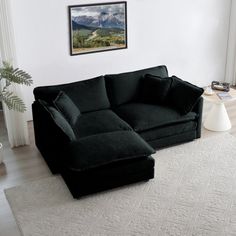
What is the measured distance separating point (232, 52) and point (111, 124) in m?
3.45

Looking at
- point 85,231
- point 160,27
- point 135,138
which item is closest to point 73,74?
point 160,27

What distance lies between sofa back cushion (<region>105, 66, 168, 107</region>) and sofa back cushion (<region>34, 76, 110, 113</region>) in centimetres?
9

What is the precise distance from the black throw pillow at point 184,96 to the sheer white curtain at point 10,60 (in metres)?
1.87

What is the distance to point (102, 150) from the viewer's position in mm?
3990

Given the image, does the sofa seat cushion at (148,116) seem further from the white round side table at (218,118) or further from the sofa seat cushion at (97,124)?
the white round side table at (218,118)

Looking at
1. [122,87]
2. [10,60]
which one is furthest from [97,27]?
[10,60]

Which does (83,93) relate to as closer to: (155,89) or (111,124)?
(111,124)

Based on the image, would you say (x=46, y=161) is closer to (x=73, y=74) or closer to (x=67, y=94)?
(x=67, y=94)

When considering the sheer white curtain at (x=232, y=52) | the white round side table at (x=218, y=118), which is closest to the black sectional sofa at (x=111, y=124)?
the white round side table at (x=218, y=118)

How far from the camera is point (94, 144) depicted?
4.08 metres

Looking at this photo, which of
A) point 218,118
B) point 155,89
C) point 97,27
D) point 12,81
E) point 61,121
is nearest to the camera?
point 61,121

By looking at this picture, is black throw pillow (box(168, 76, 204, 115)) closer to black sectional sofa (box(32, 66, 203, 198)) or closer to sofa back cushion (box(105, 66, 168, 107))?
black sectional sofa (box(32, 66, 203, 198))

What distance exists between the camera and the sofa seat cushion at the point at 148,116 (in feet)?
15.4

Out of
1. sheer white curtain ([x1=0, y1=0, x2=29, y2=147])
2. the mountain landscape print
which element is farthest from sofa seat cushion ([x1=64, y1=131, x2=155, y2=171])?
the mountain landscape print
